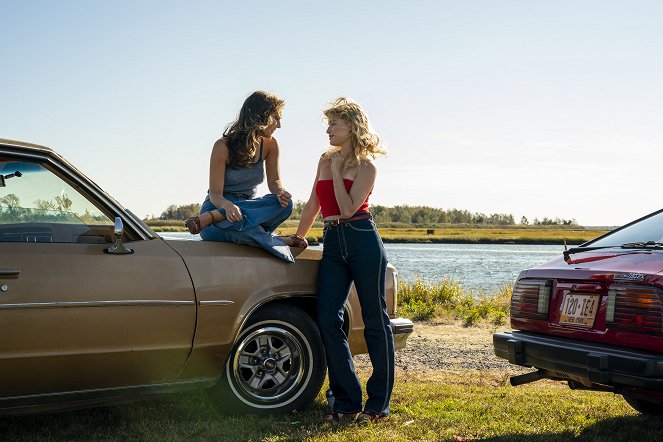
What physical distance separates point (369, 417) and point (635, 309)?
1940 mm

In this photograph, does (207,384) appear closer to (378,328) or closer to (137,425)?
(137,425)

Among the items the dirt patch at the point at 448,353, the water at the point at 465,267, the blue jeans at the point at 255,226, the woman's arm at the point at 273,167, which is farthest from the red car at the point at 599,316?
the water at the point at 465,267

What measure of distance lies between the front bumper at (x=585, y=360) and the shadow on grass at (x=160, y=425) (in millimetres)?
1412

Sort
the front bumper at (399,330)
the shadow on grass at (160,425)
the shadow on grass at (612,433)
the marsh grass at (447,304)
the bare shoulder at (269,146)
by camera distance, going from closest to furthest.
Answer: the shadow on grass at (160,425) < the shadow on grass at (612,433) < the bare shoulder at (269,146) < the front bumper at (399,330) < the marsh grass at (447,304)

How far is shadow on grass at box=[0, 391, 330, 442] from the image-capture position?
4.93 meters

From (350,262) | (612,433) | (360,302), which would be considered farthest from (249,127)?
(612,433)

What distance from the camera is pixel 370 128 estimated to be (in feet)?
17.7

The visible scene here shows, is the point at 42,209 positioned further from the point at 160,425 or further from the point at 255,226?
the point at 160,425

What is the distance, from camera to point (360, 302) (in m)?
5.45

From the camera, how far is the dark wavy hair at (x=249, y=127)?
5484 mm

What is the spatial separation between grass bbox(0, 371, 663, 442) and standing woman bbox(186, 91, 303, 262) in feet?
3.92

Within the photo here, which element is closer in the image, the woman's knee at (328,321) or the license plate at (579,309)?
the license plate at (579,309)

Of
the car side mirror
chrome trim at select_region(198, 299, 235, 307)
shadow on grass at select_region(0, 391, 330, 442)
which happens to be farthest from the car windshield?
the car side mirror

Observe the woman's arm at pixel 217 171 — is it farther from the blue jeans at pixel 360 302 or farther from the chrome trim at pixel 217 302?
the blue jeans at pixel 360 302
